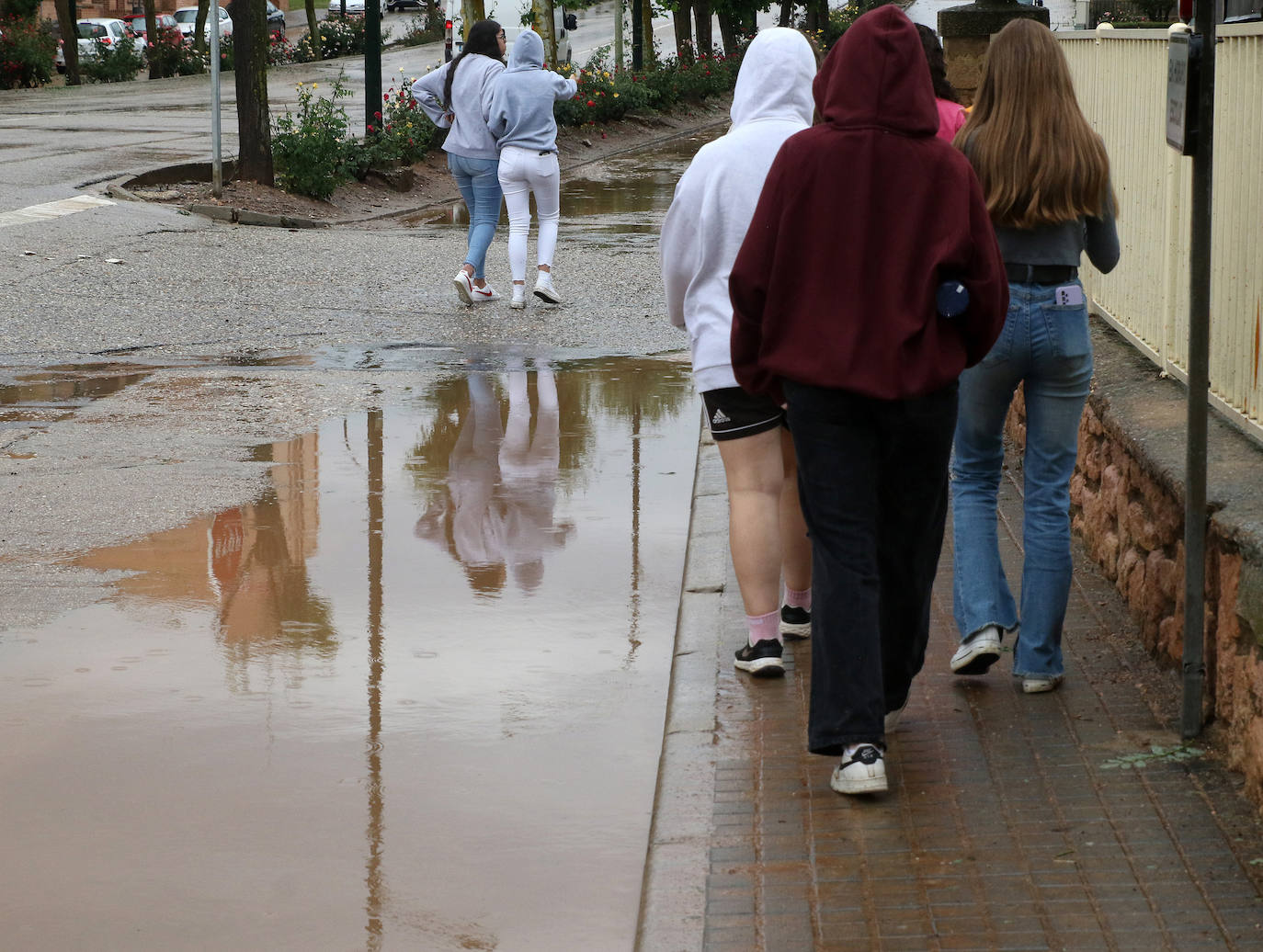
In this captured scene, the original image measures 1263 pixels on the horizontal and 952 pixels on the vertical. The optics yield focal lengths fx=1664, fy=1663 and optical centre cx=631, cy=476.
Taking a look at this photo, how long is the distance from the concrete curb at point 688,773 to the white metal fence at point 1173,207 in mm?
1739

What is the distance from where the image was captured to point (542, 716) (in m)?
4.73

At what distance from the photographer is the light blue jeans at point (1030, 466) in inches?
180

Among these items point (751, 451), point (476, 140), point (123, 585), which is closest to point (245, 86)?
point (476, 140)

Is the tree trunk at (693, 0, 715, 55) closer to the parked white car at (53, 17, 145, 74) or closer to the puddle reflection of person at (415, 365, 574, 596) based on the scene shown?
the parked white car at (53, 17, 145, 74)

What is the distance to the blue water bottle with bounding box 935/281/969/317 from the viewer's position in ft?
13.0

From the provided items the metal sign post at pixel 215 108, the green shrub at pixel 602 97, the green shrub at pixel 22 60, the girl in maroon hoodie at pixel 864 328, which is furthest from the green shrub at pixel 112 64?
the girl in maroon hoodie at pixel 864 328

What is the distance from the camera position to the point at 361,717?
15.5 ft

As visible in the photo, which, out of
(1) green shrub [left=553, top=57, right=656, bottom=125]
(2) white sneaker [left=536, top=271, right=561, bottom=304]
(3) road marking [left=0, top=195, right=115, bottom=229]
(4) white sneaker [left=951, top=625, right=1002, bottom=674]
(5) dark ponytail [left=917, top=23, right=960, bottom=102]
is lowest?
(4) white sneaker [left=951, top=625, right=1002, bottom=674]

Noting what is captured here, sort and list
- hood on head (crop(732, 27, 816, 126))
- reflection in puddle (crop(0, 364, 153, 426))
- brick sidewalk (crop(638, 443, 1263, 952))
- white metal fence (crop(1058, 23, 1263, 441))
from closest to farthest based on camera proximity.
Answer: brick sidewalk (crop(638, 443, 1263, 952)), white metal fence (crop(1058, 23, 1263, 441)), hood on head (crop(732, 27, 816, 126)), reflection in puddle (crop(0, 364, 153, 426))

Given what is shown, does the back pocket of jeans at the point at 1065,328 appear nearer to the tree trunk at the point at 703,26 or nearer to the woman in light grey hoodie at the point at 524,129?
the woman in light grey hoodie at the point at 524,129

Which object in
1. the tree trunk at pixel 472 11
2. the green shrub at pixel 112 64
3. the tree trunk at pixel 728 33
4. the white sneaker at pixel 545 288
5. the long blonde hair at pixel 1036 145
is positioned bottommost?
the white sneaker at pixel 545 288

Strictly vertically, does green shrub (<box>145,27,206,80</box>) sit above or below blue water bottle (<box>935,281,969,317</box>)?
above

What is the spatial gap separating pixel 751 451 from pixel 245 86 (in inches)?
586

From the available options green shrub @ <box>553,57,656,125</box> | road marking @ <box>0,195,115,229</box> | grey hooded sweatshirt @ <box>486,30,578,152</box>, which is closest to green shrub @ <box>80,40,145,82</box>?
green shrub @ <box>553,57,656,125</box>
